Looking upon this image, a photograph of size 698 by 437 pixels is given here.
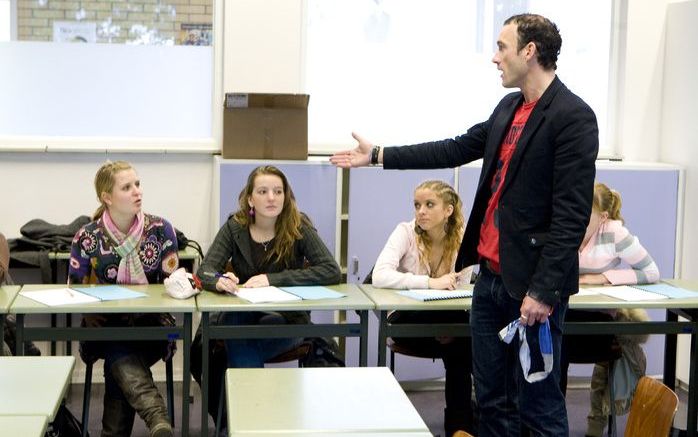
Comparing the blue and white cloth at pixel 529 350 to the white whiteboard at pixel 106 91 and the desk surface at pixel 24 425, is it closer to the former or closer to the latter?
the desk surface at pixel 24 425

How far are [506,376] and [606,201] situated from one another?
138 cm

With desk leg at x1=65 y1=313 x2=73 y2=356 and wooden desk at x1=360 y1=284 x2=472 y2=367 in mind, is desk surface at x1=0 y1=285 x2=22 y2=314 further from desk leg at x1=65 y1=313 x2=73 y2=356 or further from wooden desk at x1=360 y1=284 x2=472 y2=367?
wooden desk at x1=360 y1=284 x2=472 y2=367

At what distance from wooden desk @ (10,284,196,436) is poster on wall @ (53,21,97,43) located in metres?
1.90

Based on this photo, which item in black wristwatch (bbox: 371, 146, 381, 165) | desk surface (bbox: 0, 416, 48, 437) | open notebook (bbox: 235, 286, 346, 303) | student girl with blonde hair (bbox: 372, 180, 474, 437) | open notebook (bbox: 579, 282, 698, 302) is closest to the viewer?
desk surface (bbox: 0, 416, 48, 437)

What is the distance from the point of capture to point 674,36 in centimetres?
568

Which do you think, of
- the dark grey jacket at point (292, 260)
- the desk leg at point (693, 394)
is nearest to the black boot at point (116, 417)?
the dark grey jacket at point (292, 260)

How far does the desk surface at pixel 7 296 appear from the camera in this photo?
3738 millimetres

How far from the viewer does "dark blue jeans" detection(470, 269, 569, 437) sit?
323cm

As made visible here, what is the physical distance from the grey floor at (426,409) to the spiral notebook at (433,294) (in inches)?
29.6

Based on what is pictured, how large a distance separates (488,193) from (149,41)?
106 inches

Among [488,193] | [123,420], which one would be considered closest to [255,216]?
[123,420]

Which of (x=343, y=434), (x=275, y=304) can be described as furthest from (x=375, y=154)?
(x=343, y=434)

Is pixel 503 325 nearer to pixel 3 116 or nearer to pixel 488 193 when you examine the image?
pixel 488 193

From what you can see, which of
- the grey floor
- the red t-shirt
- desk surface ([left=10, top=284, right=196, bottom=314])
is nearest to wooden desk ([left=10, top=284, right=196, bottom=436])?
desk surface ([left=10, top=284, right=196, bottom=314])
